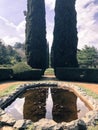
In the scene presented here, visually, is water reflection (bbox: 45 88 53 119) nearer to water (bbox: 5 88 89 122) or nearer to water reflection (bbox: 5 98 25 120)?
water (bbox: 5 88 89 122)

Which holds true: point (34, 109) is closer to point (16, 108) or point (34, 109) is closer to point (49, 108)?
point (49, 108)

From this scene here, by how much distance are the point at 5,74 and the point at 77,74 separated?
705cm

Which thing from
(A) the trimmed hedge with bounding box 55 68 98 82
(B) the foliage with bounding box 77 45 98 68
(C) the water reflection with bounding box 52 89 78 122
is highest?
(B) the foliage with bounding box 77 45 98 68

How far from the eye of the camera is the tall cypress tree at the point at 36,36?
24.4 metres

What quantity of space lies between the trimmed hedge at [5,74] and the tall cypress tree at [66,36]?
578cm

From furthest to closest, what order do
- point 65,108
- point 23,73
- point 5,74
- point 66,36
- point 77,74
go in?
point 66,36, point 77,74, point 23,73, point 5,74, point 65,108

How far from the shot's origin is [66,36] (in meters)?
23.7

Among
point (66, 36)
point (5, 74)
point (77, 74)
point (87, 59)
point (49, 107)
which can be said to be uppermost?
point (66, 36)

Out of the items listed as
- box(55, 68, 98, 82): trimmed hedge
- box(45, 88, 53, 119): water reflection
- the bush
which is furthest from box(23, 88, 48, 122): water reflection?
box(55, 68, 98, 82): trimmed hedge

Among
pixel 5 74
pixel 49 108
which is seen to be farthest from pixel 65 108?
pixel 5 74

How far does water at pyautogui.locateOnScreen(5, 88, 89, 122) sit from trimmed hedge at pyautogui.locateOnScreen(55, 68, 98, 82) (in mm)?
7338

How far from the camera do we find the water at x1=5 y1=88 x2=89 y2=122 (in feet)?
29.6

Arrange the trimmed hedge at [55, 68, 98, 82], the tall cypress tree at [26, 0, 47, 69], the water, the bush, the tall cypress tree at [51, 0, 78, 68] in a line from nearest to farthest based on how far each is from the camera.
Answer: the water
the trimmed hedge at [55, 68, 98, 82]
the bush
the tall cypress tree at [51, 0, 78, 68]
the tall cypress tree at [26, 0, 47, 69]

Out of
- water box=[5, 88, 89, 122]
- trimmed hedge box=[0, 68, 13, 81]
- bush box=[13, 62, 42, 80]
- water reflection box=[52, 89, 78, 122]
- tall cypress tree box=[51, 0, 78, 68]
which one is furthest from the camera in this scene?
tall cypress tree box=[51, 0, 78, 68]
